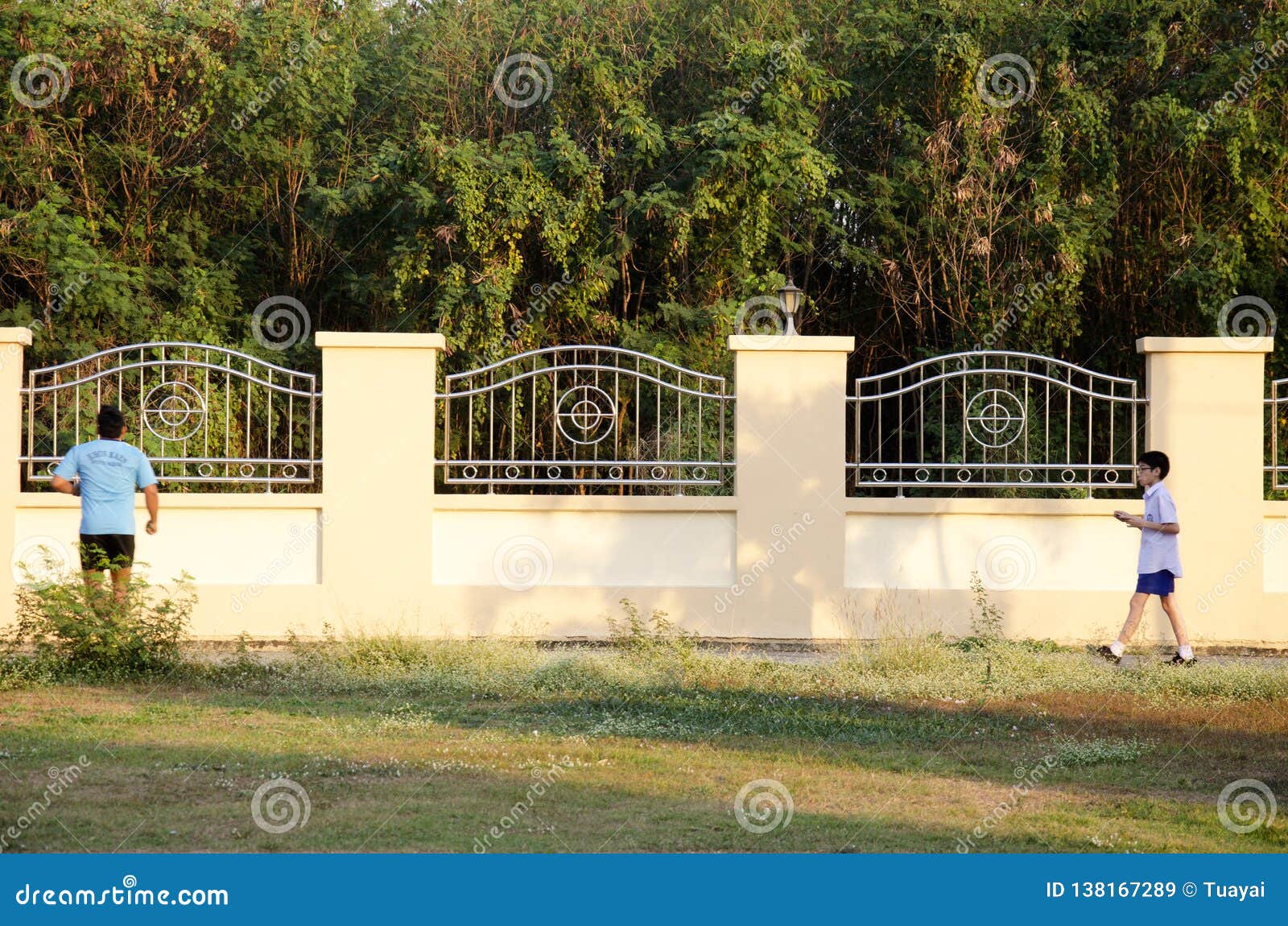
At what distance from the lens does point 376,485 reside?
33.5ft

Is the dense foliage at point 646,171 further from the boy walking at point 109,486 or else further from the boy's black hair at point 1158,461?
the boy walking at point 109,486

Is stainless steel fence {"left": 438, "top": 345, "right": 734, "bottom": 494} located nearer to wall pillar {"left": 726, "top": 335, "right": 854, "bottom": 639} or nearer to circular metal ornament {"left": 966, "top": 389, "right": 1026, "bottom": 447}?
wall pillar {"left": 726, "top": 335, "right": 854, "bottom": 639}

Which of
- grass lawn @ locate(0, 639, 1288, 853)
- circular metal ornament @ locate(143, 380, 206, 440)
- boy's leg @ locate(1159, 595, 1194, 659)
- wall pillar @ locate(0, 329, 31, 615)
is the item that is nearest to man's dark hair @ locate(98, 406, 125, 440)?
circular metal ornament @ locate(143, 380, 206, 440)

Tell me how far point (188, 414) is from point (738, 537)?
4298 mm

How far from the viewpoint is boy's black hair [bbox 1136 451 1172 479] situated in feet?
30.7

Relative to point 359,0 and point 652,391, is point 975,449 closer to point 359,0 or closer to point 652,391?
point 652,391

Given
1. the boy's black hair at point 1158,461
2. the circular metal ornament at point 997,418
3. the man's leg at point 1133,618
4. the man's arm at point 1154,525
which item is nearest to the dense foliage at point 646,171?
the circular metal ornament at point 997,418

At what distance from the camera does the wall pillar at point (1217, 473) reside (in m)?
10.4

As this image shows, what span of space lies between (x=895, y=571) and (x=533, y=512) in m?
2.86

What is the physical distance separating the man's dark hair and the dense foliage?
7.02 m

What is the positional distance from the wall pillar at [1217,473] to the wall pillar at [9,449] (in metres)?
8.68

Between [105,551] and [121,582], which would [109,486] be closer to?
[105,551]

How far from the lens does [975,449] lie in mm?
14547

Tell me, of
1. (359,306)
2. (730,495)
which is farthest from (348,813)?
(359,306)
